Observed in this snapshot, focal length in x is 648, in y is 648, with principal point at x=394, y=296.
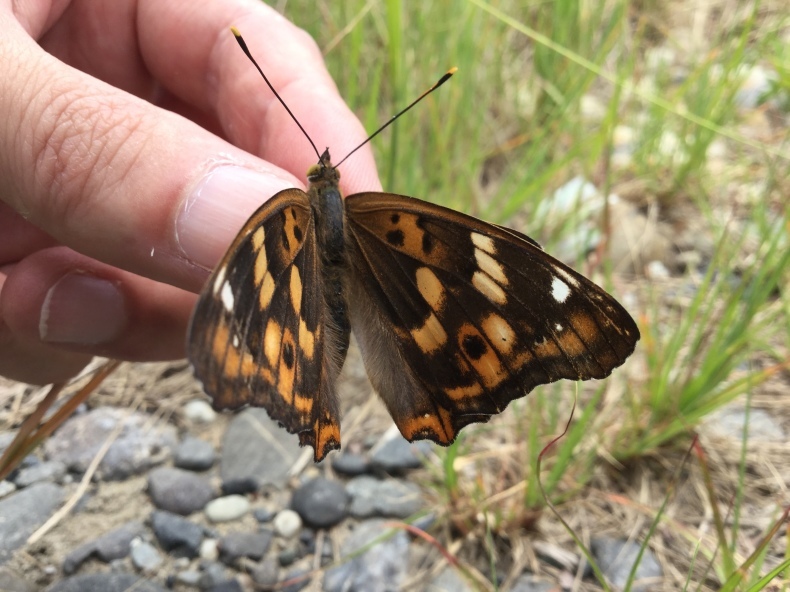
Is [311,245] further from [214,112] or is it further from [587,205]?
[587,205]

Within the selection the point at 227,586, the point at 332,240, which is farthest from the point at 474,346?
the point at 227,586

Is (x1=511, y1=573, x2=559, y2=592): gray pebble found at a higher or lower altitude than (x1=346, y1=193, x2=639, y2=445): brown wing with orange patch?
lower

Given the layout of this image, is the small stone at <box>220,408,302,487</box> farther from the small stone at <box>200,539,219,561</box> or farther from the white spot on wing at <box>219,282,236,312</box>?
the white spot on wing at <box>219,282,236,312</box>

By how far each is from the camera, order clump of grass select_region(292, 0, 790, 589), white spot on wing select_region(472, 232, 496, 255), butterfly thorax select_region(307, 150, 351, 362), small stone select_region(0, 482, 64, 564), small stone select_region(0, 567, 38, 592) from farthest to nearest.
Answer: clump of grass select_region(292, 0, 790, 589), small stone select_region(0, 482, 64, 564), small stone select_region(0, 567, 38, 592), butterfly thorax select_region(307, 150, 351, 362), white spot on wing select_region(472, 232, 496, 255)

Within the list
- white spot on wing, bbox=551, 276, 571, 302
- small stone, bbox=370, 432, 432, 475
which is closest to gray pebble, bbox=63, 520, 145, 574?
small stone, bbox=370, 432, 432, 475

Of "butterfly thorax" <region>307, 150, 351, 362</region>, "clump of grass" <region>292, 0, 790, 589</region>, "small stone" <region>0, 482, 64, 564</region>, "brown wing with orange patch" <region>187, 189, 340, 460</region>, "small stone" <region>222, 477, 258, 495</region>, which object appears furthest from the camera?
"small stone" <region>222, 477, 258, 495</region>

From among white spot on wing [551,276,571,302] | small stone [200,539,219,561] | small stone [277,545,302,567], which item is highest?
white spot on wing [551,276,571,302]

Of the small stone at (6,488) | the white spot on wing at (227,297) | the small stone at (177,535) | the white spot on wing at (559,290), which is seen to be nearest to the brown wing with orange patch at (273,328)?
the white spot on wing at (227,297)

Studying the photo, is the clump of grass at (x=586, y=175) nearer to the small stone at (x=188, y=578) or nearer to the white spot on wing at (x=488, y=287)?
the white spot on wing at (x=488, y=287)
